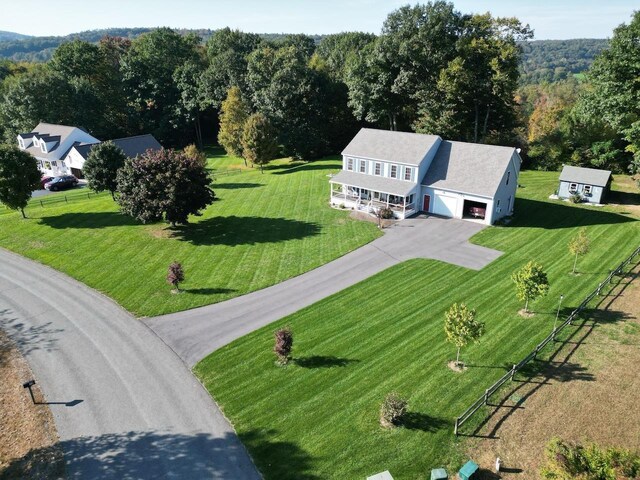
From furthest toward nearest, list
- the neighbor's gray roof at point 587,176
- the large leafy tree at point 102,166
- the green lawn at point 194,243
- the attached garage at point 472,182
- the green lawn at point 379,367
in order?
the large leafy tree at point 102,166
the neighbor's gray roof at point 587,176
the attached garage at point 472,182
the green lawn at point 194,243
the green lawn at point 379,367

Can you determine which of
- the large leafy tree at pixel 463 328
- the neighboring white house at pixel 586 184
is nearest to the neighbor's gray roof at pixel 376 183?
the neighboring white house at pixel 586 184

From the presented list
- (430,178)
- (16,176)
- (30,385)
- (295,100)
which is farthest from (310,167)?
(30,385)

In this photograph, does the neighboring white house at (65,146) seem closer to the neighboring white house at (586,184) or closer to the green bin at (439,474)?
the neighboring white house at (586,184)

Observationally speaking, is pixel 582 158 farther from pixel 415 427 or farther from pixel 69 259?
pixel 69 259

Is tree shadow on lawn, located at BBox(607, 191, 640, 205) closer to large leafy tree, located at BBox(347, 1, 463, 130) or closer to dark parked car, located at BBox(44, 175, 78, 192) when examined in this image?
large leafy tree, located at BBox(347, 1, 463, 130)

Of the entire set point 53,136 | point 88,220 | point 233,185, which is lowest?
point 88,220

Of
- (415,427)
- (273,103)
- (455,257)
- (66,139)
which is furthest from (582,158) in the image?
(66,139)

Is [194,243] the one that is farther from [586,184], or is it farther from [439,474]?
[586,184]
